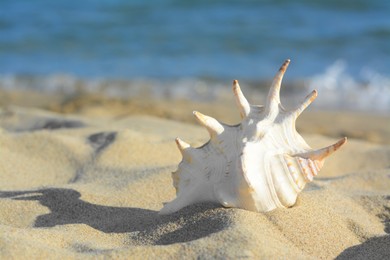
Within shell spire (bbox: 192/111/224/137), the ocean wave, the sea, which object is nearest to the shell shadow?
shell spire (bbox: 192/111/224/137)

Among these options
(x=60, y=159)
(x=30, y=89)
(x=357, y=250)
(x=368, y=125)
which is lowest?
(x=30, y=89)

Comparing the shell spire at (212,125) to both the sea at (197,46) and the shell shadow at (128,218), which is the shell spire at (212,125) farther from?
the sea at (197,46)

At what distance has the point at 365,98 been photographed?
7070 millimetres

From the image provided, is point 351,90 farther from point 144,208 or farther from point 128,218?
point 128,218

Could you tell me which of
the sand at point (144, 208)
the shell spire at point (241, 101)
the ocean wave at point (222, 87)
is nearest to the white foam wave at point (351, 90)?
the ocean wave at point (222, 87)

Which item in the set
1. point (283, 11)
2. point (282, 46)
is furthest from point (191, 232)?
point (283, 11)

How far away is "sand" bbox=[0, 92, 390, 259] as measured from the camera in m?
2.13

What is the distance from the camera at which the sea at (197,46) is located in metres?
7.55

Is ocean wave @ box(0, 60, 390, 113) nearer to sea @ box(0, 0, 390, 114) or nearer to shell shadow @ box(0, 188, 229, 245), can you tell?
→ sea @ box(0, 0, 390, 114)

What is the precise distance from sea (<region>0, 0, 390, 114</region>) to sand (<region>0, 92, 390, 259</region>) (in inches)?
122

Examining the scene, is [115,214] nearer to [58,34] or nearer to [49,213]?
[49,213]

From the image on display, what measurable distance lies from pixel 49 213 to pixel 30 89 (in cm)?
515

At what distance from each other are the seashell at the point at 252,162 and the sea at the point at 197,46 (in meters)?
4.51

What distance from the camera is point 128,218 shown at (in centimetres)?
257
